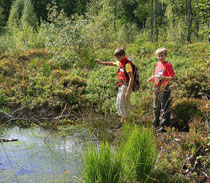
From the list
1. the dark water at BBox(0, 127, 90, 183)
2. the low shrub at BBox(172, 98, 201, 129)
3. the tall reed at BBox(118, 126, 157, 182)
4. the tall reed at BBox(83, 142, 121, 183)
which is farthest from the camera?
the low shrub at BBox(172, 98, 201, 129)

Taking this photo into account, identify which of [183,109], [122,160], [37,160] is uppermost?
[122,160]

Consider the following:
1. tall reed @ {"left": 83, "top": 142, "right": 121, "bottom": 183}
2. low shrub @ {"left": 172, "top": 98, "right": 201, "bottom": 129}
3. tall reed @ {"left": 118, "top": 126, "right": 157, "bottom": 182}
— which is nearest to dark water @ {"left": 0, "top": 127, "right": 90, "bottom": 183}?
tall reed @ {"left": 83, "top": 142, "right": 121, "bottom": 183}

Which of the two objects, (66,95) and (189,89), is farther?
(66,95)

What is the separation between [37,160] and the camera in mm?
4418

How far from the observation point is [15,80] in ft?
31.0

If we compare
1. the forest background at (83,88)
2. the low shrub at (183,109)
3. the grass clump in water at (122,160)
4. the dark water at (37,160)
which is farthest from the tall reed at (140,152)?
the low shrub at (183,109)

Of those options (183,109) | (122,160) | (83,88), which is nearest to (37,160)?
(122,160)

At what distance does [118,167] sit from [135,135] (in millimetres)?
526

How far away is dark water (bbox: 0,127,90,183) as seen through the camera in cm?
365

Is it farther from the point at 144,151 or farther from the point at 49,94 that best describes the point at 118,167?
the point at 49,94

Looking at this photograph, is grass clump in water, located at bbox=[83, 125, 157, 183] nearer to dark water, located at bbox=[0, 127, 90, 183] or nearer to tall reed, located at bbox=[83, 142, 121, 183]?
tall reed, located at bbox=[83, 142, 121, 183]

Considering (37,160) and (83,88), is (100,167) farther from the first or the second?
(83,88)

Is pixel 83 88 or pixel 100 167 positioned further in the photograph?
pixel 83 88

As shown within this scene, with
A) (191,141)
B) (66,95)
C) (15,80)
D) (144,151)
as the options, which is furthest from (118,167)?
(15,80)
